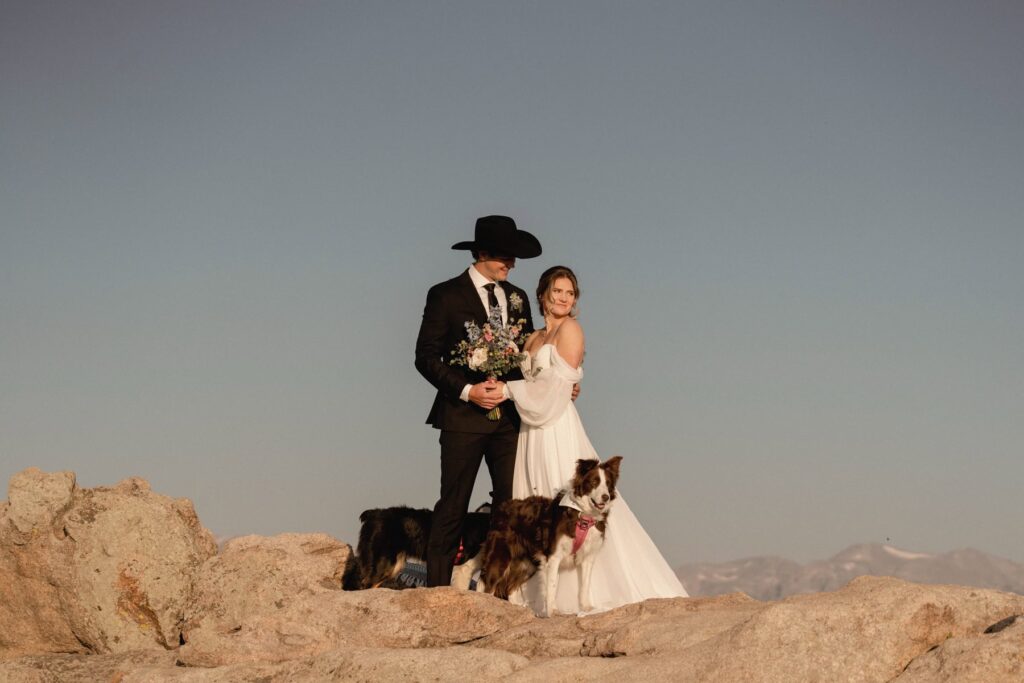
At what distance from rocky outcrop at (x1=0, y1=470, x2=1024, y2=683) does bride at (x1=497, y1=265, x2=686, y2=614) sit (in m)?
1.82

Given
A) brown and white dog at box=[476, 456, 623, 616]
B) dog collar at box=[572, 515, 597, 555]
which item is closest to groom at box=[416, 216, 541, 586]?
brown and white dog at box=[476, 456, 623, 616]

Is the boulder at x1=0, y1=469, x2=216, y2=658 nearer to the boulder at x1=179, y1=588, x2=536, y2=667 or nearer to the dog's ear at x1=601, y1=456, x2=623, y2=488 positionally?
the boulder at x1=179, y1=588, x2=536, y2=667

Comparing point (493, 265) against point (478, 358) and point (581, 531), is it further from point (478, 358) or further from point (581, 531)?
point (581, 531)

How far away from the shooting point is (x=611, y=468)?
11.1 m

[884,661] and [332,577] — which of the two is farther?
[332,577]

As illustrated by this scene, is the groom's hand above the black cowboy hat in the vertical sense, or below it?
below

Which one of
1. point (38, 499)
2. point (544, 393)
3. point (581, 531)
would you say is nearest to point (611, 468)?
point (581, 531)

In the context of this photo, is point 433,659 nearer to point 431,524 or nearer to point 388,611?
point 388,611

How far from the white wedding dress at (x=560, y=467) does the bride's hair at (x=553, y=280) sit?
1.86 ft

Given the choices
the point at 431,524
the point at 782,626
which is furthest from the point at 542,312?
the point at 782,626

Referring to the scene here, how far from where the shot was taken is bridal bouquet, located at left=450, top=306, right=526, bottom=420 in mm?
11807

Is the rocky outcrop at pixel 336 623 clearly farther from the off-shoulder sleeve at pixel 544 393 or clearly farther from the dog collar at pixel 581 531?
the off-shoulder sleeve at pixel 544 393

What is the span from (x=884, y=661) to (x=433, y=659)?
3215mm

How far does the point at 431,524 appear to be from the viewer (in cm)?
1205
